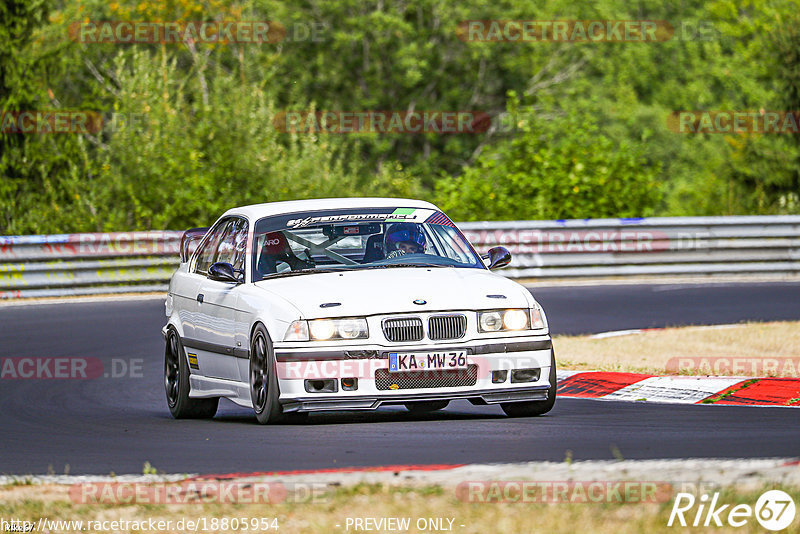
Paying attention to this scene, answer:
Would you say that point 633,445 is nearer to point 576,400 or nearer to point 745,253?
point 576,400

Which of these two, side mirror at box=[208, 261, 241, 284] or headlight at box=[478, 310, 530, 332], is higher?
side mirror at box=[208, 261, 241, 284]

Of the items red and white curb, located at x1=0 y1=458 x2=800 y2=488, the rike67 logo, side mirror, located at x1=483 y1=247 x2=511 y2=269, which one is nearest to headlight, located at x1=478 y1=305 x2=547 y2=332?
side mirror, located at x1=483 y1=247 x2=511 y2=269

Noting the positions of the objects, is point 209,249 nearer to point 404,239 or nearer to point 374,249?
point 374,249

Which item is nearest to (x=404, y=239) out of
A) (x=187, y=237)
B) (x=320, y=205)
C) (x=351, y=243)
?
(x=351, y=243)

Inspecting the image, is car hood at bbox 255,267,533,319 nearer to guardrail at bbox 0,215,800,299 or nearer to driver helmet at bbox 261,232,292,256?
driver helmet at bbox 261,232,292,256

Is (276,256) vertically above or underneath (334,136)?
above

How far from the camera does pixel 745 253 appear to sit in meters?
24.5

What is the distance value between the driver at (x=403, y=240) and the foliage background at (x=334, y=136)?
45.1 feet

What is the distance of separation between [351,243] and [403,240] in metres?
0.37

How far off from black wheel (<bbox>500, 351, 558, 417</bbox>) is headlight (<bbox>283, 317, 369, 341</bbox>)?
3.92 ft

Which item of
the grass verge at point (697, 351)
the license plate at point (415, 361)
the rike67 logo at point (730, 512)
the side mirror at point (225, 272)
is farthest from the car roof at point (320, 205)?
the rike67 logo at point (730, 512)

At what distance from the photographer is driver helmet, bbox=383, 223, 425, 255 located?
397 inches

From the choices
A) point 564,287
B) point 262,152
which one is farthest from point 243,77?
point 564,287

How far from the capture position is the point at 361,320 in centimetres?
880
